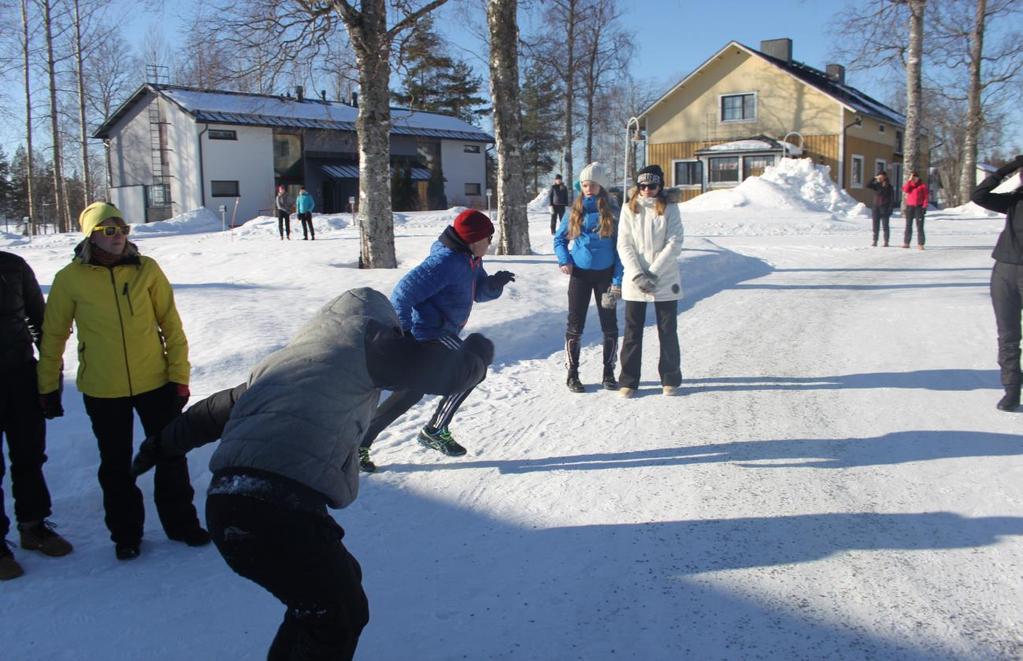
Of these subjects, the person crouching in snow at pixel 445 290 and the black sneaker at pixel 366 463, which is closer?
the person crouching in snow at pixel 445 290

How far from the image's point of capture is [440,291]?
4.67m

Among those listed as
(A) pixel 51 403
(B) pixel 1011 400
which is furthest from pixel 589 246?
(A) pixel 51 403

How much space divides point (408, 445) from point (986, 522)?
345cm

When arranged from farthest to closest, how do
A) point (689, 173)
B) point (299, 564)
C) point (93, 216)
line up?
point (689, 173) → point (93, 216) → point (299, 564)

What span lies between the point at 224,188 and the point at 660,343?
116 ft

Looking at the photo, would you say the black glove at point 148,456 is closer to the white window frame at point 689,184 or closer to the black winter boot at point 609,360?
the black winter boot at point 609,360

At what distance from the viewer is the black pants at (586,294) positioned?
655cm

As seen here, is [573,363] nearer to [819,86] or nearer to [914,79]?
[914,79]

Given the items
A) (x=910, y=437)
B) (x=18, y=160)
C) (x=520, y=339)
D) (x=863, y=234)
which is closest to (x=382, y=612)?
(x=910, y=437)

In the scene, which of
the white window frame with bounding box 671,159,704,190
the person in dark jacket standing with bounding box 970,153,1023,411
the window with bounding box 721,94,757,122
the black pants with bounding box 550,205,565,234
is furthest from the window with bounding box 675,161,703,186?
the person in dark jacket standing with bounding box 970,153,1023,411

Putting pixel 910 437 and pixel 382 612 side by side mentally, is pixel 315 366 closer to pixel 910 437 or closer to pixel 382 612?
pixel 382 612

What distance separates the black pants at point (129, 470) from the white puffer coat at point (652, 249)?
3652 millimetres

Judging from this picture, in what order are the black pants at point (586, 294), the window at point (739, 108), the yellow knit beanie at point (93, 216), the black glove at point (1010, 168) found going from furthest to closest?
the window at point (739, 108)
the black pants at point (586, 294)
the black glove at point (1010, 168)
the yellow knit beanie at point (93, 216)

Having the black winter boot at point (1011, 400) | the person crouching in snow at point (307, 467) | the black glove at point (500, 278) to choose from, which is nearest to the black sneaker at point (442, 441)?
the black glove at point (500, 278)
